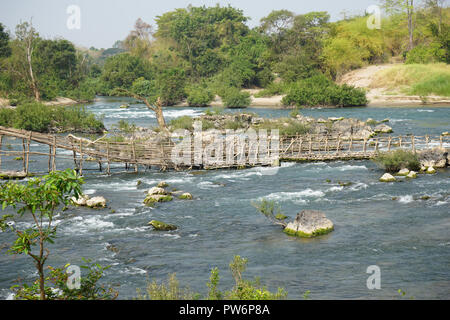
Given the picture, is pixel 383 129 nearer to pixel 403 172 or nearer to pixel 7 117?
pixel 403 172

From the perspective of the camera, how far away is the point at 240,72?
5769 centimetres

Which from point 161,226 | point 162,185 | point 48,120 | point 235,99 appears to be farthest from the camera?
point 235,99

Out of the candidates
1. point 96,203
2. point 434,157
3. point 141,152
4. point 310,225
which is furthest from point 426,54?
point 96,203

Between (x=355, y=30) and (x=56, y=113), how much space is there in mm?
38719

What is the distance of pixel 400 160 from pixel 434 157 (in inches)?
71.7

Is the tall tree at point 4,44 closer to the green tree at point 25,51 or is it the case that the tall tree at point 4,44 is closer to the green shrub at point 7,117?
the green tree at point 25,51

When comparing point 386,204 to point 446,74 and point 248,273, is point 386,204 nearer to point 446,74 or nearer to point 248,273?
point 248,273

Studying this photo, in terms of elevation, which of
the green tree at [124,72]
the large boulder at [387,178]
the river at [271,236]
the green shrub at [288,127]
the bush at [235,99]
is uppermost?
the green tree at [124,72]

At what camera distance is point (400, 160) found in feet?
63.3

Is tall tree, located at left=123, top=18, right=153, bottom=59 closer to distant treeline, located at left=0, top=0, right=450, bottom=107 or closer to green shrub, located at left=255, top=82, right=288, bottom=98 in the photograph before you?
distant treeline, located at left=0, top=0, right=450, bottom=107

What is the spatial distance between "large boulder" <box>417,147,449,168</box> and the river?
2.26 feet

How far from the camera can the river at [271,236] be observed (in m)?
10.3

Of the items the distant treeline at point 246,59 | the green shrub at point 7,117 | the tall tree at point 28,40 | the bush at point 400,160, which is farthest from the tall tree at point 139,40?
the bush at point 400,160

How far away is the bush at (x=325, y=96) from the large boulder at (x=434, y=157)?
25074 mm
